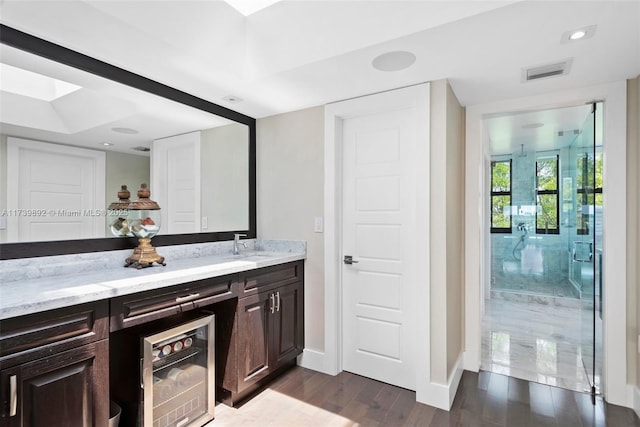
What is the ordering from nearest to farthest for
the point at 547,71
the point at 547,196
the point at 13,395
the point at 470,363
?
the point at 13,395 → the point at 547,71 → the point at 470,363 → the point at 547,196

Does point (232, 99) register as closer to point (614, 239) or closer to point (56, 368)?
point (56, 368)

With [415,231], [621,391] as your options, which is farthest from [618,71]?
[621,391]

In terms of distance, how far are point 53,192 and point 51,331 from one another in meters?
0.86

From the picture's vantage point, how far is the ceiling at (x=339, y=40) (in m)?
1.58

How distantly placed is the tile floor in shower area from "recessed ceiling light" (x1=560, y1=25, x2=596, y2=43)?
2436 millimetres

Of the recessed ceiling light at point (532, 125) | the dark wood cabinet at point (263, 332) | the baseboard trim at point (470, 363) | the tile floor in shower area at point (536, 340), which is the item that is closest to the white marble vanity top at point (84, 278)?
the dark wood cabinet at point (263, 332)

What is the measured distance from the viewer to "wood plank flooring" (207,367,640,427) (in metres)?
2.13

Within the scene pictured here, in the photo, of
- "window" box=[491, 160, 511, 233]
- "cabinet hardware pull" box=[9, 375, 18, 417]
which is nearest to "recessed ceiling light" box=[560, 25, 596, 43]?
"cabinet hardware pull" box=[9, 375, 18, 417]

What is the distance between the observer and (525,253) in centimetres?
526

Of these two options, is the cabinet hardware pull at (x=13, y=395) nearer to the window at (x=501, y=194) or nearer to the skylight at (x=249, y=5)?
the skylight at (x=249, y=5)

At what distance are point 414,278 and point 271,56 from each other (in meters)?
1.80

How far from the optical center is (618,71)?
2168mm

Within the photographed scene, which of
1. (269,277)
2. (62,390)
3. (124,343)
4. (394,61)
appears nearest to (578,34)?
(394,61)

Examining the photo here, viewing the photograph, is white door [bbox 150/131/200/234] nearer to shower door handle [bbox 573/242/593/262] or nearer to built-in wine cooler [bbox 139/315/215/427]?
built-in wine cooler [bbox 139/315/215/427]
